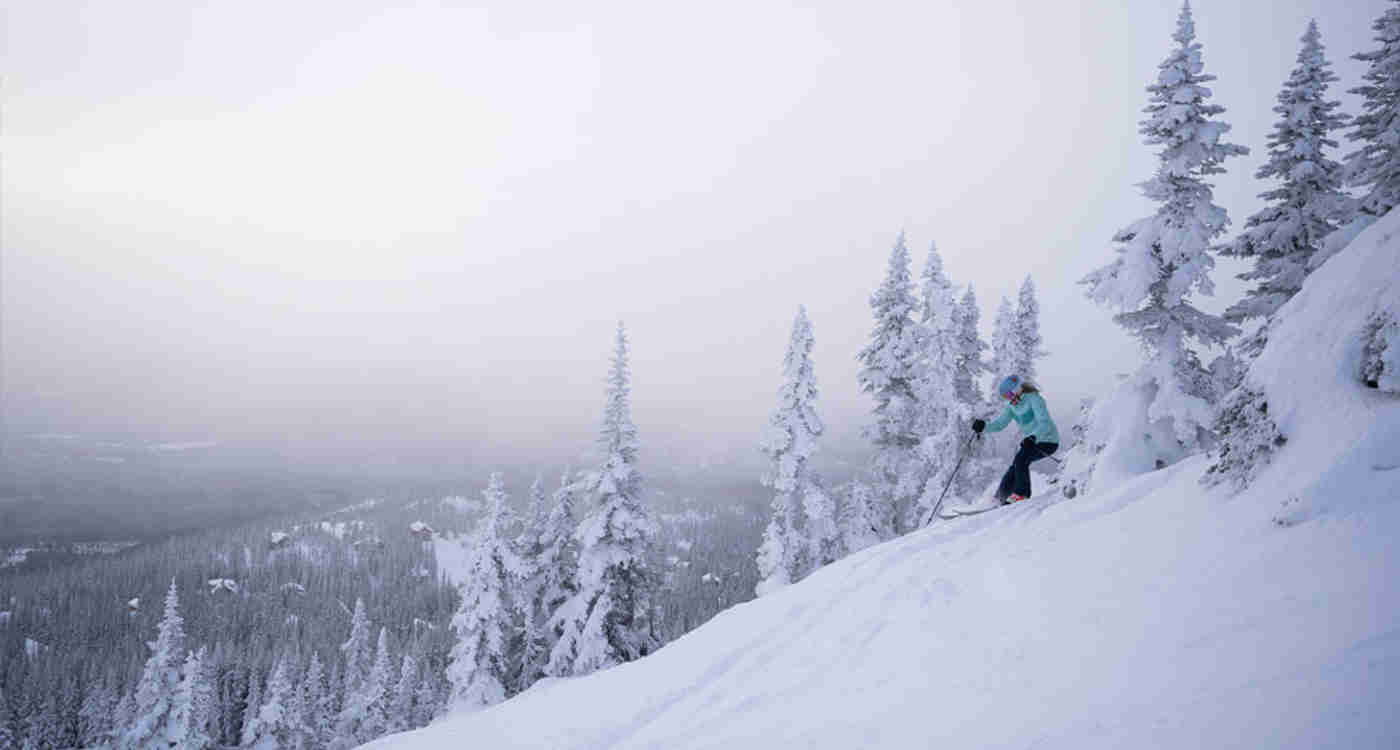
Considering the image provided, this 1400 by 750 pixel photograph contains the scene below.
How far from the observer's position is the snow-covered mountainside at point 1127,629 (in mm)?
3189

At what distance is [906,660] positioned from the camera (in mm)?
5703

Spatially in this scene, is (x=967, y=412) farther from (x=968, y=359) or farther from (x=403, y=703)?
(x=403, y=703)

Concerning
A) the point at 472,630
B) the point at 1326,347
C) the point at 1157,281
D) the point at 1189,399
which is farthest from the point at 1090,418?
the point at 472,630

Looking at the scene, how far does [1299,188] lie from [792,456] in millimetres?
17957

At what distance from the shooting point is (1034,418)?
10961 millimetres

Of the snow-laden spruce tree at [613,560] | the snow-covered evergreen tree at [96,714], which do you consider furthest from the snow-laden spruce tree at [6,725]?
the snow-laden spruce tree at [613,560]

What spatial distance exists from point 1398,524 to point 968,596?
349cm

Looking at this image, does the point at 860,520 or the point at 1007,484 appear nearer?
the point at 1007,484

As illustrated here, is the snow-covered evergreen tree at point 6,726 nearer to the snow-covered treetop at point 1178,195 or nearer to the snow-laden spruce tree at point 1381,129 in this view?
the snow-covered treetop at point 1178,195

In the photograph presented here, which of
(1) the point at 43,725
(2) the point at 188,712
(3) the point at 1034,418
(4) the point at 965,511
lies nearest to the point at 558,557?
(4) the point at 965,511

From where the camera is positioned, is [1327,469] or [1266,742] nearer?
[1266,742]

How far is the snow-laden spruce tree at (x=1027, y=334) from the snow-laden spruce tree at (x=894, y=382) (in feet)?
24.2

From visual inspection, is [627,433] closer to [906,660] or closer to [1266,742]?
[906,660]

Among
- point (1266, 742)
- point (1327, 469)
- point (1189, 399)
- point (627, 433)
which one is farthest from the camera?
point (627, 433)
